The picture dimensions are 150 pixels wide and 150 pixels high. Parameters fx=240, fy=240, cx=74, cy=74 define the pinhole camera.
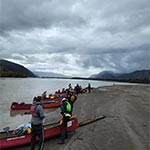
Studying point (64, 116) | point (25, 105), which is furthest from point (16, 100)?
point (64, 116)

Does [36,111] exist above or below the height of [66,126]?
above

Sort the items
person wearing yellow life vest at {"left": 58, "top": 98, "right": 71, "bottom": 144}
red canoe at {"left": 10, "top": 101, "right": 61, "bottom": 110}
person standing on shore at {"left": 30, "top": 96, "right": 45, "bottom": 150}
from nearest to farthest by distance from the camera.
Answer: person standing on shore at {"left": 30, "top": 96, "right": 45, "bottom": 150} → person wearing yellow life vest at {"left": 58, "top": 98, "right": 71, "bottom": 144} → red canoe at {"left": 10, "top": 101, "right": 61, "bottom": 110}

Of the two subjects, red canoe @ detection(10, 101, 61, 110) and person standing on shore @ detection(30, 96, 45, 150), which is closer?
person standing on shore @ detection(30, 96, 45, 150)

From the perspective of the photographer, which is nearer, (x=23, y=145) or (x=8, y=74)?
(x=23, y=145)

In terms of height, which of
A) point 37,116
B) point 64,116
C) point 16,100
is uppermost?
point 37,116

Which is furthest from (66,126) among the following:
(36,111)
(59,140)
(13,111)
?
(13,111)

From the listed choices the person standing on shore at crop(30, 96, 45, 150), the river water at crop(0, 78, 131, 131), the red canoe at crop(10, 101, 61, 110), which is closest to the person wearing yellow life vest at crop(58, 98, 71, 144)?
the person standing on shore at crop(30, 96, 45, 150)

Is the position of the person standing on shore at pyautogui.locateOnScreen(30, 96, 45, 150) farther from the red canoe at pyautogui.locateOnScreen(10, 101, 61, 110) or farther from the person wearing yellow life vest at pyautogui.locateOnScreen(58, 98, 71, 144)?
the red canoe at pyautogui.locateOnScreen(10, 101, 61, 110)

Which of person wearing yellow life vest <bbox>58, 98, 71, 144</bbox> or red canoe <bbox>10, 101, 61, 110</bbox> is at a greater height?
person wearing yellow life vest <bbox>58, 98, 71, 144</bbox>

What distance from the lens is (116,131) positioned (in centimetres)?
1255

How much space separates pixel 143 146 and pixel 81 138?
113 inches

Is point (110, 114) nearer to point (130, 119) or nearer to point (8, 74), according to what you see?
point (130, 119)

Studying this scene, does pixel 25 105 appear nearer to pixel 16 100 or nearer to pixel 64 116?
pixel 16 100

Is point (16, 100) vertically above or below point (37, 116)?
below
